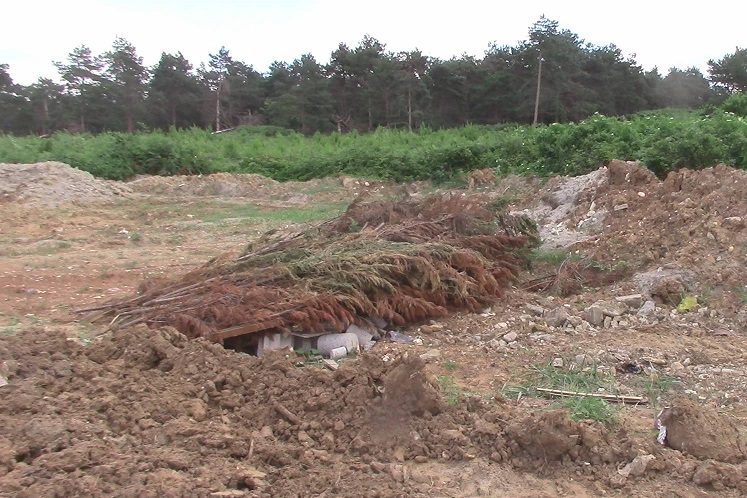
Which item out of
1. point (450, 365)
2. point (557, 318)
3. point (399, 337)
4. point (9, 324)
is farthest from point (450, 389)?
point (9, 324)

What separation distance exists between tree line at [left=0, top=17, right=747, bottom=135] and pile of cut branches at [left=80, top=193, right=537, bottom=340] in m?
25.9

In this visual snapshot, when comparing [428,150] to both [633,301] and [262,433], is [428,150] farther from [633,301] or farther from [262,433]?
[262,433]

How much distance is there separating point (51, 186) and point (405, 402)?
14.9m

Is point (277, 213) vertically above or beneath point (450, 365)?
above

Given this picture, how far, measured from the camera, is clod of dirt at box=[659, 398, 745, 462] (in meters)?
3.42

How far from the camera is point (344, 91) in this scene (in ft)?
122

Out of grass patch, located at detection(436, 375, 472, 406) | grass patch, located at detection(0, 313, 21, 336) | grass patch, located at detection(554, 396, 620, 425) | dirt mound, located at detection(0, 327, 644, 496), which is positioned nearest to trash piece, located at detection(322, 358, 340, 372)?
dirt mound, located at detection(0, 327, 644, 496)

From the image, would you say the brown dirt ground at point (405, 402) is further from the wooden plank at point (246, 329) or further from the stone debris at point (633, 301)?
the wooden plank at point (246, 329)

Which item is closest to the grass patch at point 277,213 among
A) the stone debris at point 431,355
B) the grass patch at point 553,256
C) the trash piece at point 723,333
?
the grass patch at point 553,256

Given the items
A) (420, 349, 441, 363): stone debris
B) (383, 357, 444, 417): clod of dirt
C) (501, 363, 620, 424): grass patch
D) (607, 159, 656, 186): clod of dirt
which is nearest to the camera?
(383, 357, 444, 417): clod of dirt

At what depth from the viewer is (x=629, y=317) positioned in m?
6.10

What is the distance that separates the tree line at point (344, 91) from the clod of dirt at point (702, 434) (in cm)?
2938

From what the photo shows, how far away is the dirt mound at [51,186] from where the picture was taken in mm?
15820

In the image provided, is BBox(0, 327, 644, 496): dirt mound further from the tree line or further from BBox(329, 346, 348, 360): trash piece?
the tree line
